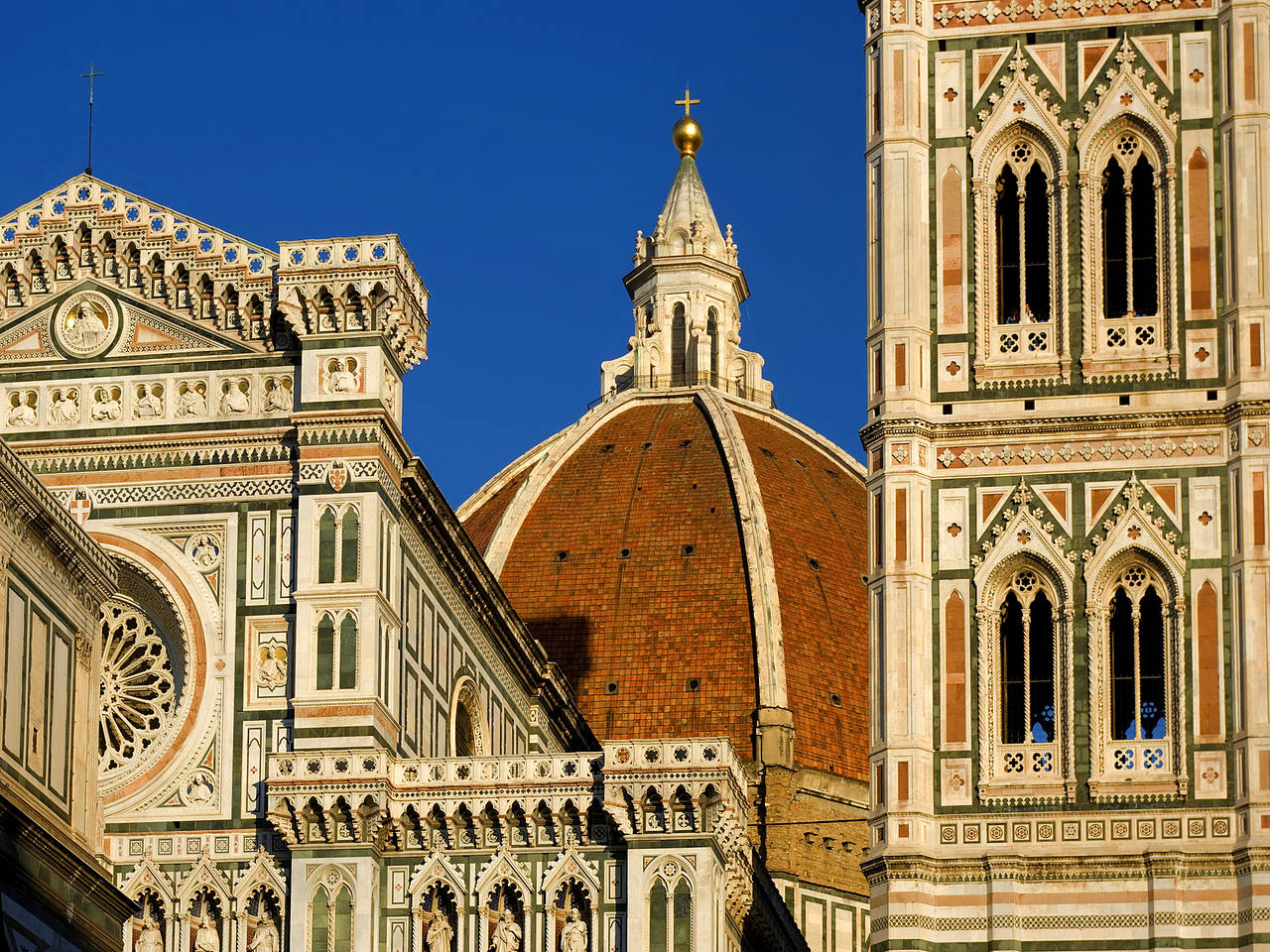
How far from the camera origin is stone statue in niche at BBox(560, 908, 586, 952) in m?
41.3

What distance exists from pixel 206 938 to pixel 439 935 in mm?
2812

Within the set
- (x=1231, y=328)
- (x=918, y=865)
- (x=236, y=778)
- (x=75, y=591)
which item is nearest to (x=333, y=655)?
(x=236, y=778)

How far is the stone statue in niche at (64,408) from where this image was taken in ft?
147

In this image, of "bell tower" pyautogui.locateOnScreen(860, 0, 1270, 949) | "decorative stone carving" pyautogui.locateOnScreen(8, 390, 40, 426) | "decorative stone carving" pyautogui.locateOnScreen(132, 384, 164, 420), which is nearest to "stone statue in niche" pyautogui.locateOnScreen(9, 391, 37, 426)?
"decorative stone carving" pyautogui.locateOnScreen(8, 390, 40, 426)

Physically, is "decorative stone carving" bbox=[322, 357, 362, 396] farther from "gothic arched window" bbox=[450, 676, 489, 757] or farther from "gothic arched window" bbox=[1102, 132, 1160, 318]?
"gothic arched window" bbox=[1102, 132, 1160, 318]

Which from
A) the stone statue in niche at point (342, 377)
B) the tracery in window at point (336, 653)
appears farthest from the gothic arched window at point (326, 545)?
the stone statue in niche at point (342, 377)

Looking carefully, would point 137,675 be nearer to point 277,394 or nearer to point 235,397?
point 235,397

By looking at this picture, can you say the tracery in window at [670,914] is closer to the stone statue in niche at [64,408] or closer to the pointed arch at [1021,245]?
the pointed arch at [1021,245]

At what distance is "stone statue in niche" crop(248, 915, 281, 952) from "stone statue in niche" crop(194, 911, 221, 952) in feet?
1.34

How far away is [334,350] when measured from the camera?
144ft

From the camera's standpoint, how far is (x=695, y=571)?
8031 cm

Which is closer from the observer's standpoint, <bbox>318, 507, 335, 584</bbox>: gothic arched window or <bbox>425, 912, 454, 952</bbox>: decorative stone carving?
<bbox>425, 912, 454, 952</bbox>: decorative stone carving

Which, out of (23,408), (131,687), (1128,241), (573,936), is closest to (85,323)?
(23,408)

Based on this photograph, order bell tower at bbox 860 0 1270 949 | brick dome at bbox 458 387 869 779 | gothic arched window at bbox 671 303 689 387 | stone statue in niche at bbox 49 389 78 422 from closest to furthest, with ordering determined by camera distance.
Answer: bell tower at bbox 860 0 1270 949 → stone statue in niche at bbox 49 389 78 422 → brick dome at bbox 458 387 869 779 → gothic arched window at bbox 671 303 689 387
